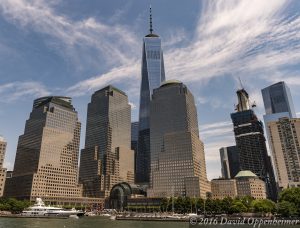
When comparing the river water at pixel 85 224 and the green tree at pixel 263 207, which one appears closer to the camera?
the river water at pixel 85 224

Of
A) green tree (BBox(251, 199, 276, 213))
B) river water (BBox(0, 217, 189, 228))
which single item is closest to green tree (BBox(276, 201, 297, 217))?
river water (BBox(0, 217, 189, 228))

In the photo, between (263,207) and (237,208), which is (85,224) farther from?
(263,207)

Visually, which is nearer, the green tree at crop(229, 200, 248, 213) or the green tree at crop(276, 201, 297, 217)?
the green tree at crop(276, 201, 297, 217)

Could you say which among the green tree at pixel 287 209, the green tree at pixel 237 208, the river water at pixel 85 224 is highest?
the green tree at pixel 237 208

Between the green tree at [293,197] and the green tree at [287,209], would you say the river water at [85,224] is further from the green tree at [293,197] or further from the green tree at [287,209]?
the green tree at [293,197]

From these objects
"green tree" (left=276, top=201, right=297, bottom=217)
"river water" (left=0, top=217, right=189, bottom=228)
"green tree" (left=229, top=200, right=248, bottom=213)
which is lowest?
"river water" (left=0, top=217, right=189, bottom=228)

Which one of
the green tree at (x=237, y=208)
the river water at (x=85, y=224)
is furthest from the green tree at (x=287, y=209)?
the green tree at (x=237, y=208)

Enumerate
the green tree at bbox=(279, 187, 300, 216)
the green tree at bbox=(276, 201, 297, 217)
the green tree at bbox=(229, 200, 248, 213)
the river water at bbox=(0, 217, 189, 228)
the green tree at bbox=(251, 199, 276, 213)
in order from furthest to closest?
the green tree at bbox=(229, 200, 248, 213) < the green tree at bbox=(251, 199, 276, 213) < the green tree at bbox=(279, 187, 300, 216) < the green tree at bbox=(276, 201, 297, 217) < the river water at bbox=(0, 217, 189, 228)

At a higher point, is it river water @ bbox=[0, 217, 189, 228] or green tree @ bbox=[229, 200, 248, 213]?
green tree @ bbox=[229, 200, 248, 213]

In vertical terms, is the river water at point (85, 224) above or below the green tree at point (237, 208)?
below

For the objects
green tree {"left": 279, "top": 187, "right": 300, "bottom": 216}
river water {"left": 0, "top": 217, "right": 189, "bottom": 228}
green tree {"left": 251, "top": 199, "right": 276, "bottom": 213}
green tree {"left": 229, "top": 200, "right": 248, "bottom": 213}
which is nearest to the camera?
river water {"left": 0, "top": 217, "right": 189, "bottom": 228}

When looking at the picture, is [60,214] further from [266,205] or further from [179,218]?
[266,205]

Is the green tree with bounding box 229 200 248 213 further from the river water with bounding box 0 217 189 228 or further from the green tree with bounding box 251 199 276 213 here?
the river water with bounding box 0 217 189 228

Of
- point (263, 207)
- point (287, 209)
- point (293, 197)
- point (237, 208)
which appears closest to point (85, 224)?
point (287, 209)
